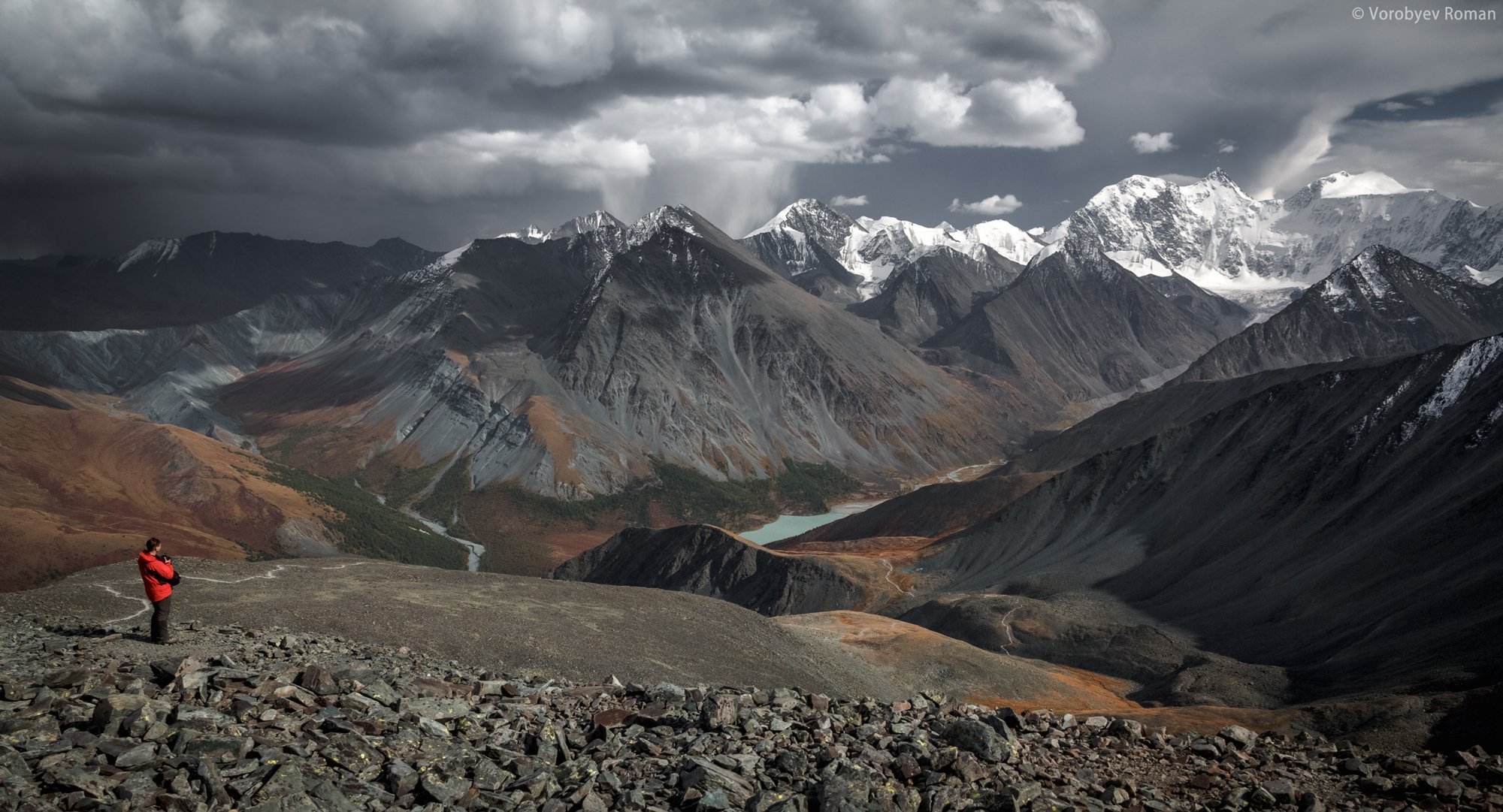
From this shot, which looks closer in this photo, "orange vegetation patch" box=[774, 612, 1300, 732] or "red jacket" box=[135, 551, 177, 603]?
"red jacket" box=[135, 551, 177, 603]

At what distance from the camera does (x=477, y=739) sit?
66.1 ft

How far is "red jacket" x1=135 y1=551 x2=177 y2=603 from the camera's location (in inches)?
1019

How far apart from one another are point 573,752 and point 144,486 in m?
118

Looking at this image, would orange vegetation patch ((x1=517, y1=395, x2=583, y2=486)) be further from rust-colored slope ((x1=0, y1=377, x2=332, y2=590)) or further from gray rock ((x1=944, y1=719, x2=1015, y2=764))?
gray rock ((x1=944, y1=719, x2=1015, y2=764))

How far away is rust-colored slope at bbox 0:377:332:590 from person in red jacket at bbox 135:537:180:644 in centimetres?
6410

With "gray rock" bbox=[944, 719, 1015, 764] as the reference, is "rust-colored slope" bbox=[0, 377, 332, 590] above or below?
below

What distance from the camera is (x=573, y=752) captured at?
20.0 meters

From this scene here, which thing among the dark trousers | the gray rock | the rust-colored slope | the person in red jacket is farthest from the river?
the gray rock

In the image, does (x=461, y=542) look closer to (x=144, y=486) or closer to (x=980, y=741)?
(x=144, y=486)

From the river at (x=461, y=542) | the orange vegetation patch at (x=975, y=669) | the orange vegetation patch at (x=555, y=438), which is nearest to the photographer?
the orange vegetation patch at (x=975, y=669)

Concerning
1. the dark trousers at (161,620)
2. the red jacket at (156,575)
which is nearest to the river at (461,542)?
the dark trousers at (161,620)

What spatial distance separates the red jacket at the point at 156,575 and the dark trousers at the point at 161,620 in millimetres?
167

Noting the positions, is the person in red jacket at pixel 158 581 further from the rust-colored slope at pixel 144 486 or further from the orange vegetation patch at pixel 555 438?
the orange vegetation patch at pixel 555 438

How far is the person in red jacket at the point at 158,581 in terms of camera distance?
2589 centimetres
